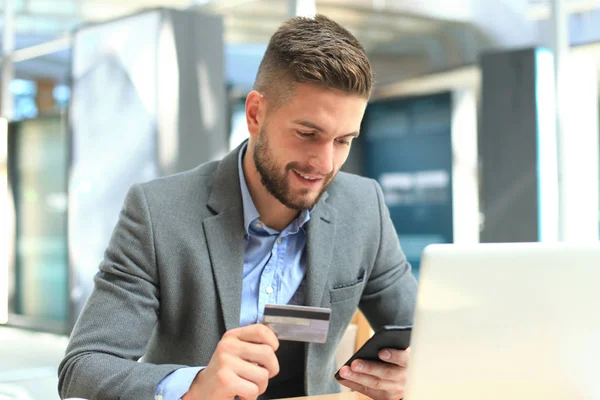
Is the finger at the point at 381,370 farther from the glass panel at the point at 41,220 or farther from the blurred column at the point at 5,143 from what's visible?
the blurred column at the point at 5,143

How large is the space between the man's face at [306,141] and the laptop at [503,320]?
58 cm

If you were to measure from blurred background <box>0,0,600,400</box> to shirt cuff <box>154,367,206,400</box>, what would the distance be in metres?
3.21

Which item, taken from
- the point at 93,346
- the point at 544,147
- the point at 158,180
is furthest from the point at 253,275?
the point at 544,147

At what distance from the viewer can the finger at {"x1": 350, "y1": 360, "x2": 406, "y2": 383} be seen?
154 centimetres

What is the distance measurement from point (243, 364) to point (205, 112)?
4160 millimetres

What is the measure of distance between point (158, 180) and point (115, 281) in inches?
12.4

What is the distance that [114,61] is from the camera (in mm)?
5508

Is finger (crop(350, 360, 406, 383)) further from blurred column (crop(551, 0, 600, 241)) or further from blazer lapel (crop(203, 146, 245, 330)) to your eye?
blurred column (crop(551, 0, 600, 241))

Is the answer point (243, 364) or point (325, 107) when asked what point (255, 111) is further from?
point (243, 364)

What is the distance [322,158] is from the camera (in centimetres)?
166

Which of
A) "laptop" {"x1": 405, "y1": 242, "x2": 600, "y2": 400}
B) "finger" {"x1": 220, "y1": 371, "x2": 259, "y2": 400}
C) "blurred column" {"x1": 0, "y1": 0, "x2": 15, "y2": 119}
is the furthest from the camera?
"blurred column" {"x1": 0, "y1": 0, "x2": 15, "y2": 119}

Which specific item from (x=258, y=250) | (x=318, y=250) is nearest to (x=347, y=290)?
(x=318, y=250)

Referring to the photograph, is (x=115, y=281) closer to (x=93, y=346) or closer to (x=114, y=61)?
(x=93, y=346)

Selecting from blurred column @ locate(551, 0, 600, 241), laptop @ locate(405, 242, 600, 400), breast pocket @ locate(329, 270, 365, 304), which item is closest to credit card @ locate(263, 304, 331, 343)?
laptop @ locate(405, 242, 600, 400)
